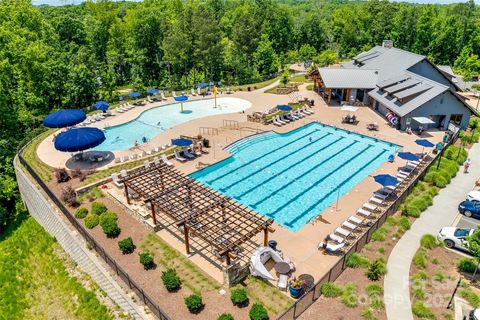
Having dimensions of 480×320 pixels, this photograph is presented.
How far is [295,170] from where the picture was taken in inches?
1145

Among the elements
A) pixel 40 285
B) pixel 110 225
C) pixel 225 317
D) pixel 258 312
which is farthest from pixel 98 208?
pixel 258 312

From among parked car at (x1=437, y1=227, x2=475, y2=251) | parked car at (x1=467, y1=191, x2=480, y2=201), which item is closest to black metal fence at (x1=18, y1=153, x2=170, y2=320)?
parked car at (x1=437, y1=227, x2=475, y2=251)

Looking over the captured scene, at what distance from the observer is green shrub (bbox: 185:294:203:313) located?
14.8m

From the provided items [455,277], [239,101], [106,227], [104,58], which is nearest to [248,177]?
[106,227]

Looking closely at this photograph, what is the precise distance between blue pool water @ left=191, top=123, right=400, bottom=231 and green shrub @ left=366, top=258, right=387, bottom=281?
5.74 metres

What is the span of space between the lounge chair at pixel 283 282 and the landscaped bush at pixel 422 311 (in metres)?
5.92

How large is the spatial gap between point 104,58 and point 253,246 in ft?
186

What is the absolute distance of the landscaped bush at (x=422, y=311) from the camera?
14750mm

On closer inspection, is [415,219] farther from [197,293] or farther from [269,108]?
[269,108]

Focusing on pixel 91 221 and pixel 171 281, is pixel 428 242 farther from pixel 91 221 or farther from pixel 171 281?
pixel 91 221

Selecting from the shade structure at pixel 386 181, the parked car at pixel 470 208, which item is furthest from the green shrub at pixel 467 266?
the shade structure at pixel 386 181

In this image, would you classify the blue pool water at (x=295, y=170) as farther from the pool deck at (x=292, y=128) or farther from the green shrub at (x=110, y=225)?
the green shrub at (x=110, y=225)

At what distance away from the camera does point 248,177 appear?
28047mm

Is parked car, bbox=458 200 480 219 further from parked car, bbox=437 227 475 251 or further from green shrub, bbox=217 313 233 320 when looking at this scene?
green shrub, bbox=217 313 233 320
